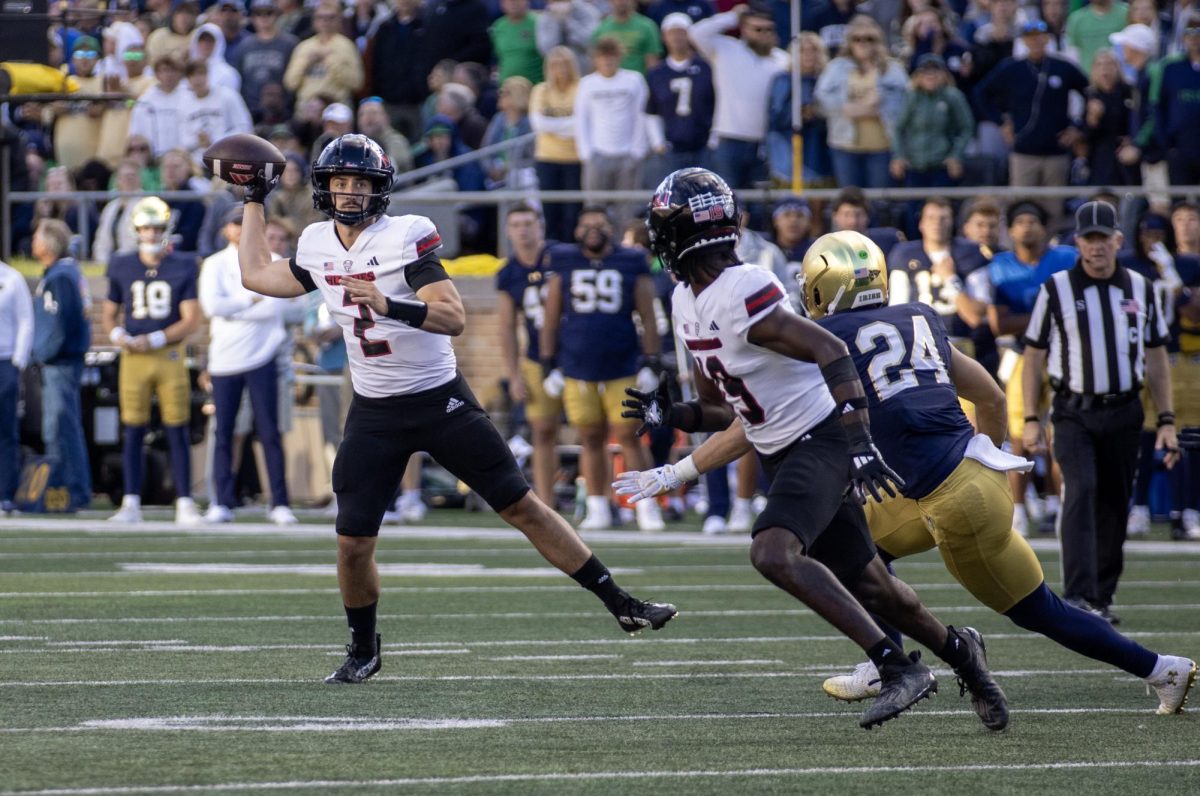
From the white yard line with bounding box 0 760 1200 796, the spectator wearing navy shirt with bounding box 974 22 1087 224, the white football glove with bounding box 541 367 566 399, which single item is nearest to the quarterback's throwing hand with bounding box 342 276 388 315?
the white yard line with bounding box 0 760 1200 796

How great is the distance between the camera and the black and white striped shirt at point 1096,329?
365 inches

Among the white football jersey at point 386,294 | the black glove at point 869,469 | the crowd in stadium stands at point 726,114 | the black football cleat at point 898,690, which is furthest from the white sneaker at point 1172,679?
the crowd in stadium stands at point 726,114

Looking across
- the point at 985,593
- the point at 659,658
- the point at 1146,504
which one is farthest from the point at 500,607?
the point at 1146,504

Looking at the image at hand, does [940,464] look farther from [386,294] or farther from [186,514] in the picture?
[186,514]

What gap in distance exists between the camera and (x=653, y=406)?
21.3 feet

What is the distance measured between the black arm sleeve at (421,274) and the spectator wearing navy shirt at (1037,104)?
9638 millimetres

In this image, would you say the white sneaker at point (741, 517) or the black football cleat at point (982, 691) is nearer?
the black football cleat at point (982, 691)

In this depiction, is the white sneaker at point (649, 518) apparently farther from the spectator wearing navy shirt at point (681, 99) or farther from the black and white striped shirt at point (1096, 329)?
the black and white striped shirt at point (1096, 329)

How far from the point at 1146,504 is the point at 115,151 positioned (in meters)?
9.98

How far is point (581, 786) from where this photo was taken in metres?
5.00

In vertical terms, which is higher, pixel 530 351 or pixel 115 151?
pixel 115 151

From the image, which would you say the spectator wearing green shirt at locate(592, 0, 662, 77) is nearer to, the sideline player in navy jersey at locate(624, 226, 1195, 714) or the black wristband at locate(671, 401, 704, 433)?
the sideline player in navy jersey at locate(624, 226, 1195, 714)

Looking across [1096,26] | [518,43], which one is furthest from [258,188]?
[518,43]

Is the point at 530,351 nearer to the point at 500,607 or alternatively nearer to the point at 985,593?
the point at 500,607
